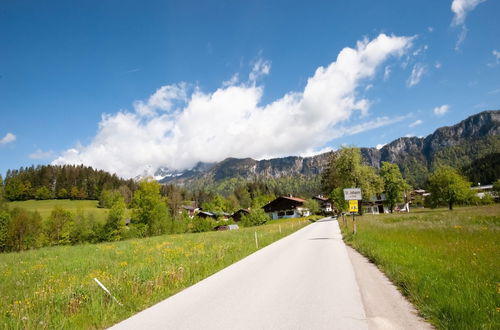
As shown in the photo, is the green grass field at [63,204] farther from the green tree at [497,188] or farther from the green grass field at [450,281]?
the green tree at [497,188]

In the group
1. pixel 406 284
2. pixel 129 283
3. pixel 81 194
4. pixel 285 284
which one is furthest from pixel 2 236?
pixel 81 194

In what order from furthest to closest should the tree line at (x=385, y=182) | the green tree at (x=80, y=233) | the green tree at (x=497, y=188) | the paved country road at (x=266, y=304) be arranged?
the green tree at (x=497, y=188) → the tree line at (x=385, y=182) → the green tree at (x=80, y=233) → the paved country road at (x=266, y=304)

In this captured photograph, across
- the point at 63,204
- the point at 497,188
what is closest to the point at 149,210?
the point at 63,204

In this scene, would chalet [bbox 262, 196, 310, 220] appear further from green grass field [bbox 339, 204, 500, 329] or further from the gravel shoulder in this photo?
the gravel shoulder

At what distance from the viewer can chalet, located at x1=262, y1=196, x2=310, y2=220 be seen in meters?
82.7

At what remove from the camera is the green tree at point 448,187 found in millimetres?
54500

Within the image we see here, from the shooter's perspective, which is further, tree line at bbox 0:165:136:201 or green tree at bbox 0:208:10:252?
tree line at bbox 0:165:136:201

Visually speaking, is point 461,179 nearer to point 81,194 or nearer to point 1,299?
point 1,299

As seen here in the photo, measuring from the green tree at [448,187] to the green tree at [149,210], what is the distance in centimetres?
5918

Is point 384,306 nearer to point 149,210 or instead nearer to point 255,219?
point 149,210

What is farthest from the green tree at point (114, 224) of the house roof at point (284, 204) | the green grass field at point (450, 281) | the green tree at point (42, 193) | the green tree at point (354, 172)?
the green tree at point (42, 193)

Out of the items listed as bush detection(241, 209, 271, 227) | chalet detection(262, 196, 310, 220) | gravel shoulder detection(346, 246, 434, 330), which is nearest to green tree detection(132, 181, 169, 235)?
bush detection(241, 209, 271, 227)

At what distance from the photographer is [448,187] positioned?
55.0m

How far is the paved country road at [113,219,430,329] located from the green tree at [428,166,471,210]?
60606 mm
